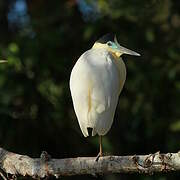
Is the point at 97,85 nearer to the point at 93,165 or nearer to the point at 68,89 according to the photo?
the point at 93,165

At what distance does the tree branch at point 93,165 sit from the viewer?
2965 mm

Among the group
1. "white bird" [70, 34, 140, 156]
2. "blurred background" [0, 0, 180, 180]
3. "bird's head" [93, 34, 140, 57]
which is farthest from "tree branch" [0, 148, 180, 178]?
"blurred background" [0, 0, 180, 180]

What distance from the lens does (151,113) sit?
18.3 feet

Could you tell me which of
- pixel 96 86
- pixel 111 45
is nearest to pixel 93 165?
pixel 96 86

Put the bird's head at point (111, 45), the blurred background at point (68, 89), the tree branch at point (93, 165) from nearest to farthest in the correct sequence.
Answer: the tree branch at point (93, 165) → the bird's head at point (111, 45) → the blurred background at point (68, 89)

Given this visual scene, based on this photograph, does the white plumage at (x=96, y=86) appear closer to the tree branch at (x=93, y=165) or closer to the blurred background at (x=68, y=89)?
the tree branch at (x=93, y=165)

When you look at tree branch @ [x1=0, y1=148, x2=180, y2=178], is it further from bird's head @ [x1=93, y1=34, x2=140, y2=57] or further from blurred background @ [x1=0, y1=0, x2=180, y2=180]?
blurred background @ [x1=0, y1=0, x2=180, y2=180]

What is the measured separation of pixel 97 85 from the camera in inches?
129

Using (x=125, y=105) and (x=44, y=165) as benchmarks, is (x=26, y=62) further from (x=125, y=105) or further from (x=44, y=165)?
(x=44, y=165)

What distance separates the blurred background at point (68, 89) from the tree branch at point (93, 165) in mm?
2014

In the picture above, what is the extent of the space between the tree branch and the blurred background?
6.61 feet

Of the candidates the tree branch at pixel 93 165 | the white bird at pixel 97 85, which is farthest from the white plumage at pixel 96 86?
the tree branch at pixel 93 165

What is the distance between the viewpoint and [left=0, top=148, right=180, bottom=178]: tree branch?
296 cm

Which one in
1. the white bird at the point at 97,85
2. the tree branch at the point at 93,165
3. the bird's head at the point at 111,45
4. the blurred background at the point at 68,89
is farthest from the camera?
the blurred background at the point at 68,89
